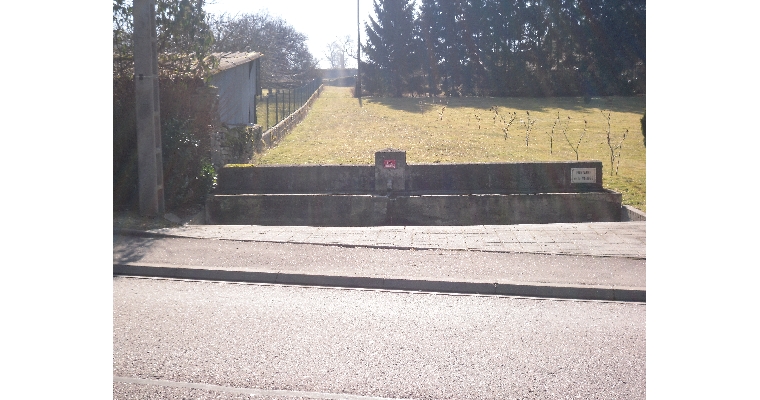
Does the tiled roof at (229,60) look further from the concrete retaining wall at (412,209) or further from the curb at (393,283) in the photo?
the curb at (393,283)

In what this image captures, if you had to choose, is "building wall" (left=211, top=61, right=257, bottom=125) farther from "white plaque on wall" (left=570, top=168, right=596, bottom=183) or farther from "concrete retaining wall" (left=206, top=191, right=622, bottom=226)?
"white plaque on wall" (left=570, top=168, right=596, bottom=183)

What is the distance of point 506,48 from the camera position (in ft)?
112

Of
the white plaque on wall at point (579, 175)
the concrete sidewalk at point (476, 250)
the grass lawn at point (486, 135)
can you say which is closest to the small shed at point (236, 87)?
the grass lawn at point (486, 135)

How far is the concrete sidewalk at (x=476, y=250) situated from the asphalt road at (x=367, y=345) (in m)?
0.29

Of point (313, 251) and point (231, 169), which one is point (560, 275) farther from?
point (231, 169)

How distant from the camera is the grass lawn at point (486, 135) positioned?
18750 mm

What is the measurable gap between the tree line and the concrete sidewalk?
270cm

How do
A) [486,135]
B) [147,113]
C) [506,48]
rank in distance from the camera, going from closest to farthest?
[147,113] → [486,135] → [506,48]

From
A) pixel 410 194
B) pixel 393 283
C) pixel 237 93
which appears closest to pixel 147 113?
pixel 410 194

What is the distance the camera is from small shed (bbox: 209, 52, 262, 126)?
733 inches

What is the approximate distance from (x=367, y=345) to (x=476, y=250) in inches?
145

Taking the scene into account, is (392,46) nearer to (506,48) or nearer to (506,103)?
(506,103)

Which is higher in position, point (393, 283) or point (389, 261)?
point (389, 261)

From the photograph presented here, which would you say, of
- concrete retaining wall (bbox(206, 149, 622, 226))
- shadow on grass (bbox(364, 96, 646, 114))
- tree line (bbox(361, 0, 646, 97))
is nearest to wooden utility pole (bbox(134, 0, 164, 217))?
concrete retaining wall (bbox(206, 149, 622, 226))
